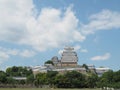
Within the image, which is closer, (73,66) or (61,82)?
(61,82)

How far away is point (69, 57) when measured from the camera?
173 metres

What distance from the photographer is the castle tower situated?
173 metres

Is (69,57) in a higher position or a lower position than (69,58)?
higher

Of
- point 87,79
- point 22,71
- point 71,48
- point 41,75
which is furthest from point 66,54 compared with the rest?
point 87,79

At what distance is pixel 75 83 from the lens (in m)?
117

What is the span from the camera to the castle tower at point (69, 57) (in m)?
173

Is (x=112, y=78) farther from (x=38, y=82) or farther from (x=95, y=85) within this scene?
(x=38, y=82)

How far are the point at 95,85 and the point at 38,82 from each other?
20875 mm

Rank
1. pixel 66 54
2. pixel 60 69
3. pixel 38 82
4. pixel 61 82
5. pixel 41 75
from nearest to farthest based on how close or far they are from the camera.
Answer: pixel 61 82
pixel 38 82
pixel 41 75
pixel 60 69
pixel 66 54

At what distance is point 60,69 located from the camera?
16250 cm

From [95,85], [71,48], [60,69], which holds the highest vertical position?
[71,48]

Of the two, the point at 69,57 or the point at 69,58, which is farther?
the point at 69,58

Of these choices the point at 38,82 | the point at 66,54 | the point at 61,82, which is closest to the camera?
the point at 61,82

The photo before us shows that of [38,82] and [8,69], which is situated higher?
[8,69]
